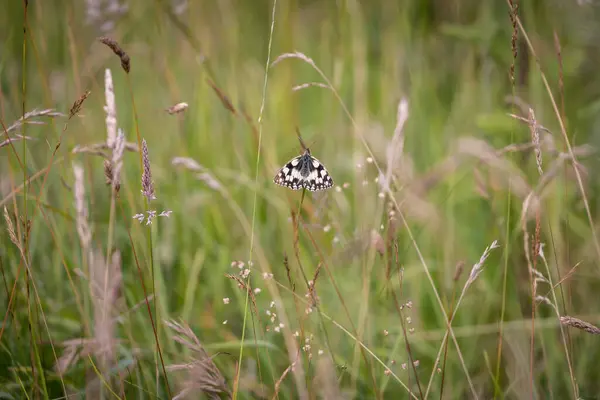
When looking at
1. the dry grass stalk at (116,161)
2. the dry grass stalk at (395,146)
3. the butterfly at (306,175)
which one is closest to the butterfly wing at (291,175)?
the butterfly at (306,175)

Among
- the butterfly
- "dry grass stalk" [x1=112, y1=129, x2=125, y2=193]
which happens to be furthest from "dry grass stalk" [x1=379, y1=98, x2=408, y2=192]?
"dry grass stalk" [x1=112, y1=129, x2=125, y2=193]

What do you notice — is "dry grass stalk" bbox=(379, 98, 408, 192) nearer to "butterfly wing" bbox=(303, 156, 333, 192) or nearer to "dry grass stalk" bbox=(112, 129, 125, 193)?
"butterfly wing" bbox=(303, 156, 333, 192)

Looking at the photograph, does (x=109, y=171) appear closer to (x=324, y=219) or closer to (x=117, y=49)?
(x=117, y=49)

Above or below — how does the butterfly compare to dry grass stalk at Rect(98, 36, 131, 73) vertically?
below

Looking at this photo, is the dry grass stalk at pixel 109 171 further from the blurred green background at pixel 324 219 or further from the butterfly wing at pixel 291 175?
the butterfly wing at pixel 291 175

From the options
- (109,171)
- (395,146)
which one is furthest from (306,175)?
(109,171)

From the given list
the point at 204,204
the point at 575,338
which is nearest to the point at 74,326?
the point at 204,204
